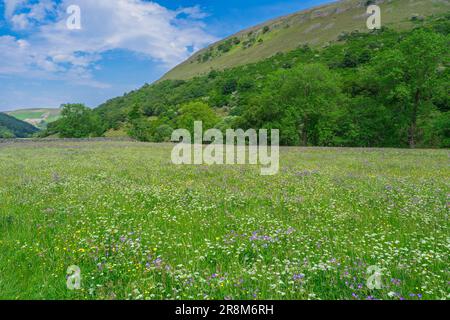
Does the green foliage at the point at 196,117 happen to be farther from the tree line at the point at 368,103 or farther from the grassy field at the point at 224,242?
the grassy field at the point at 224,242

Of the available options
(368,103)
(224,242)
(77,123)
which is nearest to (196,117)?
(368,103)

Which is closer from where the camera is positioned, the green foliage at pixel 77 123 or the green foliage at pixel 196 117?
the green foliage at pixel 196 117

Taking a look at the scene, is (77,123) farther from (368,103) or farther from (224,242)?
(224,242)

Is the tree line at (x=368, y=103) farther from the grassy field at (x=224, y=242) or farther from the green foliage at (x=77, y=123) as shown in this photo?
the green foliage at (x=77, y=123)

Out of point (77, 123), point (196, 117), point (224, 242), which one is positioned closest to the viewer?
point (224, 242)

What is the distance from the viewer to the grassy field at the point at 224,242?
3916 millimetres

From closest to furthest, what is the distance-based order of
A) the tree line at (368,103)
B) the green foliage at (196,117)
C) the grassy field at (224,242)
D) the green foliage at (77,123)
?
the grassy field at (224,242) < the tree line at (368,103) < the green foliage at (196,117) < the green foliage at (77,123)

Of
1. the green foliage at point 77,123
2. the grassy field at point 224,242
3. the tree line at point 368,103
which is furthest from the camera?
the green foliage at point 77,123

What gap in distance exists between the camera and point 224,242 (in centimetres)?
562

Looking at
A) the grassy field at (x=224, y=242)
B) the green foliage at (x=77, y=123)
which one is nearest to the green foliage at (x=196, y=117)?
the green foliage at (x=77, y=123)

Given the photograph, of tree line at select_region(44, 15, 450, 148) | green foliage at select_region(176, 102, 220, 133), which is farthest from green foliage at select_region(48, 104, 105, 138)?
green foliage at select_region(176, 102, 220, 133)

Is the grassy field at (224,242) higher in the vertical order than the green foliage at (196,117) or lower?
lower

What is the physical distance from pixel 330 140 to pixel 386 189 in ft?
175

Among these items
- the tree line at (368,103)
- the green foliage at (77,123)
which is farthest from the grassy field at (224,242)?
the green foliage at (77,123)
